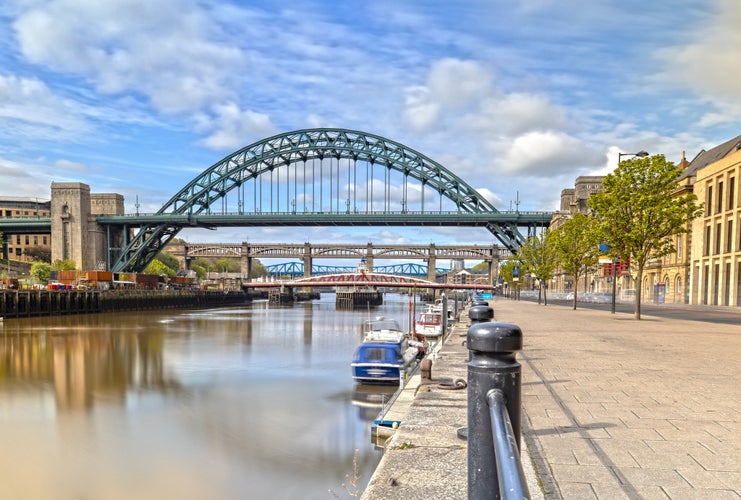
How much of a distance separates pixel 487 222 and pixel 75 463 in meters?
85.2

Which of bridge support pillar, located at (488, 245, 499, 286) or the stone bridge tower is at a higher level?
the stone bridge tower

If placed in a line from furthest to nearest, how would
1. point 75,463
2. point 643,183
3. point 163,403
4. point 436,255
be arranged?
point 436,255, point 643,183, point 163,403, point 75,463

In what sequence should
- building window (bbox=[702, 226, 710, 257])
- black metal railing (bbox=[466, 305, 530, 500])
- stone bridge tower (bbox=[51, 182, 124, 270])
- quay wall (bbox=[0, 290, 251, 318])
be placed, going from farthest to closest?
1. stone bridge tower (bbox=[51, 182, 124, 270])
2. quay wall (bbox=[0, 290, 251, 318])
3. building window (bbox=[702, 226, 710, 257])
4. black metal railing (bbox=[466, 305, 530, 500])

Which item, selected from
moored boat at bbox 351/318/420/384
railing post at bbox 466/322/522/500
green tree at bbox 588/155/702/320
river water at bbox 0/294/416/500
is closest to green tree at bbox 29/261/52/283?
river water at bbox 0/294/416/500

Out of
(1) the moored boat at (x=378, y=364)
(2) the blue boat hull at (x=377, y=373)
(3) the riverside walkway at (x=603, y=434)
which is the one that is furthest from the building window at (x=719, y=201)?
(3) the riverside walkway at (x=603, y=434)

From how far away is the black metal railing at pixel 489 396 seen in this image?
2.53 metres

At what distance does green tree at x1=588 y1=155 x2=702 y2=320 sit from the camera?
2911 cm

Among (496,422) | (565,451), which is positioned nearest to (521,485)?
(496,422)

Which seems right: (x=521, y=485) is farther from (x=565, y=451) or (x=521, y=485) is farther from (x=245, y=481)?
(x=245, y=481)

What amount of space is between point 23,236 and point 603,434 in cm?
16586

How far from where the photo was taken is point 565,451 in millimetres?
5918

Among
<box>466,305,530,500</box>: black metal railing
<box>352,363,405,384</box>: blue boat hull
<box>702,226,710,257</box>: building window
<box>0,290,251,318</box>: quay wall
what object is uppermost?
<box>702,226,710,257</box>: building window

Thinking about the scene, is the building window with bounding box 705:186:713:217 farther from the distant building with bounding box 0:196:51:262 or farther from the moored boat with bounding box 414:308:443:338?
the distant building with bounding box 0:196:51:262

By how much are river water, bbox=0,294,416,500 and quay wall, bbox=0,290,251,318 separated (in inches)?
1163
